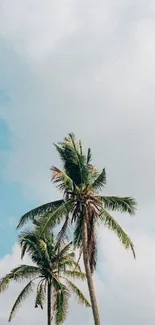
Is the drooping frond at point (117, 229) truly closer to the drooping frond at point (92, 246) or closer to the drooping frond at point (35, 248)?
the drooping frond at point (92, 246)

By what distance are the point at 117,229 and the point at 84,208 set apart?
2.28 meters

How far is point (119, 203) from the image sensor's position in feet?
114

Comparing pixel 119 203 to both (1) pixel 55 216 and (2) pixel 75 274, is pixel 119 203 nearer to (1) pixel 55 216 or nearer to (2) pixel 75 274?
(1) pixel 55 216

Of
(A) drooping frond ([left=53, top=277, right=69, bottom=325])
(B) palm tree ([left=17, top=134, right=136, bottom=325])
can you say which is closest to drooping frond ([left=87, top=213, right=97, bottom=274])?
(B) palm tree ([left=17, top=134, right=136, bottom=325])

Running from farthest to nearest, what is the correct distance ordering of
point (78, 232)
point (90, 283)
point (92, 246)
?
point (78, 232) < point (92, 246) < point (90, 283)

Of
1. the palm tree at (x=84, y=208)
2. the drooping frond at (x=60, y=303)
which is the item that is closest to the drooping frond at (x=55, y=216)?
the palm tree at (x=84, y=208)

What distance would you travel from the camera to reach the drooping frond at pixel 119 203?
34562 millimetres

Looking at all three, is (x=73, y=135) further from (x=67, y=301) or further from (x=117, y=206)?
(x=67, y=301)

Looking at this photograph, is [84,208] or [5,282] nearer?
[84,208]

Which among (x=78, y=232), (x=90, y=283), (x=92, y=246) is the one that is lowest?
(x=90, y=283)

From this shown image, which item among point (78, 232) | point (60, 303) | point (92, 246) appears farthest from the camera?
point (60, 303)

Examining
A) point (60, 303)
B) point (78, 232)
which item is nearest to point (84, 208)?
point (78, 232)

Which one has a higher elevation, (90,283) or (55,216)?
(55,216)

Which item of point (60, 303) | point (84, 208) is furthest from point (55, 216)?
point (60, 303)
